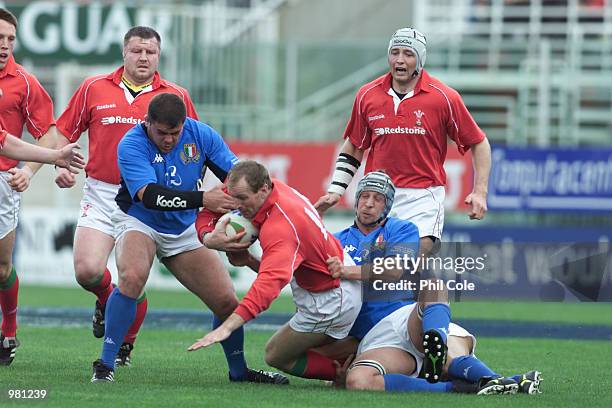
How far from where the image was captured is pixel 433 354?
7.64m

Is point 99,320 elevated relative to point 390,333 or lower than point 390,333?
lower

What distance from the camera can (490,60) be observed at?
893 inches

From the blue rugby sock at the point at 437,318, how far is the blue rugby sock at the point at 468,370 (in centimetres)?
30

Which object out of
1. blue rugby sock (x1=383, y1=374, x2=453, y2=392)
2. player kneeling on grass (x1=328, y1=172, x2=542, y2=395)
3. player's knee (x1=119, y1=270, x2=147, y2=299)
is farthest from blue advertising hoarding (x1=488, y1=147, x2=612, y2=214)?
player's knee (x1=119, y1=270, x2=147, y2=299)

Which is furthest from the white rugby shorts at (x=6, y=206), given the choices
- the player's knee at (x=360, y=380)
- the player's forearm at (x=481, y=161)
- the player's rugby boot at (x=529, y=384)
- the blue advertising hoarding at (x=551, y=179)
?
the blue advertising hoarding at (x=551, y=179)

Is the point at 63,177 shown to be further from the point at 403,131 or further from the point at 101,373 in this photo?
the point at 403,131

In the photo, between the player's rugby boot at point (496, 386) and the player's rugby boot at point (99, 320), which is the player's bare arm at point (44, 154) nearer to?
the player's rugby boot at point (99, 320)

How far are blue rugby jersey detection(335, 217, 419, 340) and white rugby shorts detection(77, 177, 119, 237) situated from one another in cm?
201

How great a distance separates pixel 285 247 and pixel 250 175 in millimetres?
462

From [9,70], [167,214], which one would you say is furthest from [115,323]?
[9,70]

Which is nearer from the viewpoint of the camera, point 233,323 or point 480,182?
point 233,323

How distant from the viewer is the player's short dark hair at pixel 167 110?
25.0 ft

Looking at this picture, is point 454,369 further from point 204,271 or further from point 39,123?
point 39,123

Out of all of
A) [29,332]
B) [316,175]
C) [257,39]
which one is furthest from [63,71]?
[29,332]
